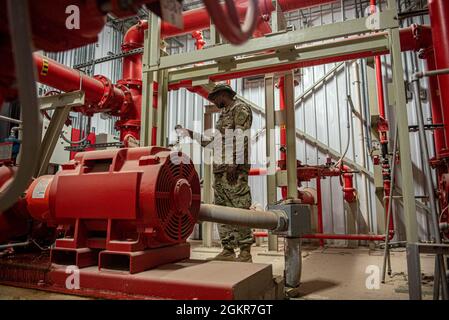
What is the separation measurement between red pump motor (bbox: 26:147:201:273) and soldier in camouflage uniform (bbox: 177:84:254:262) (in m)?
1.00

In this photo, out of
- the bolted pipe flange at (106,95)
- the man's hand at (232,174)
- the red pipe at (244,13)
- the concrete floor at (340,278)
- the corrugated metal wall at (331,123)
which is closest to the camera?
the concrete floor at (340,278)

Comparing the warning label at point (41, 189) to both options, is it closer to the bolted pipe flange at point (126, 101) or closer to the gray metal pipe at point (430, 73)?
the gray metal pipe at point (430, 73)

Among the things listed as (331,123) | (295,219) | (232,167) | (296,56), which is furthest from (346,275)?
(331,123)

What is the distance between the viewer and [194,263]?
173cm

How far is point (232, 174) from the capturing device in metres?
2.92

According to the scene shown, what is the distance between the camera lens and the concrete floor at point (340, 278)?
6.12ft

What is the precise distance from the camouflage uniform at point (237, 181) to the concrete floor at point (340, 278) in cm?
44

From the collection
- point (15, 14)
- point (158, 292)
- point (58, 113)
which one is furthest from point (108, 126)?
point (15, 14)

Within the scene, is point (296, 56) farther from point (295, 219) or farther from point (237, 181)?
point (237, 181)

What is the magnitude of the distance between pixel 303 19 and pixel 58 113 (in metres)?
4.64

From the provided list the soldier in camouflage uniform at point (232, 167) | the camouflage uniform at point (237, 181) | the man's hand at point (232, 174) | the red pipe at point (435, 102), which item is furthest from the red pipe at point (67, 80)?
the red pipe at point (435, 102)

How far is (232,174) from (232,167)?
8 cm

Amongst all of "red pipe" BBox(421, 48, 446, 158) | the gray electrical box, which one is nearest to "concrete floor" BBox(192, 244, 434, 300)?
the gray electrical box
